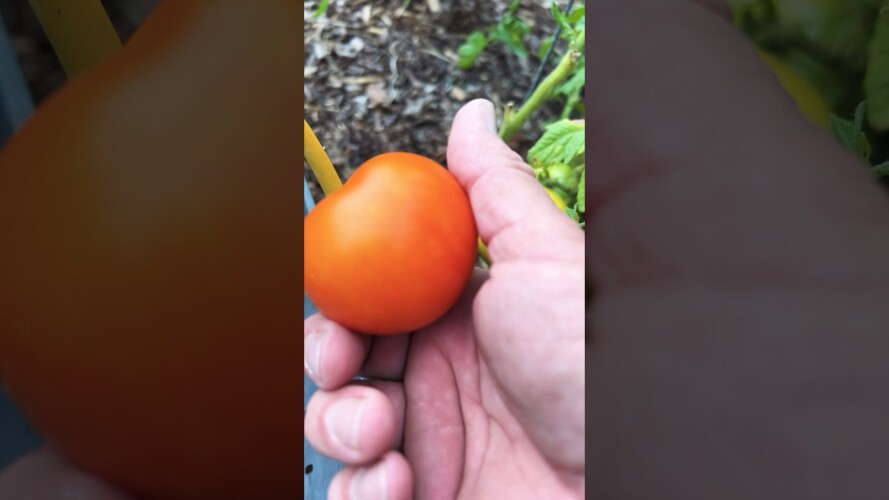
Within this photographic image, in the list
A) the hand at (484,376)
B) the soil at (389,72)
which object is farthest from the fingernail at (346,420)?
the soil at (389,72)

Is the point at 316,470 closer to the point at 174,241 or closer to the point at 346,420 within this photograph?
the point at 346,420

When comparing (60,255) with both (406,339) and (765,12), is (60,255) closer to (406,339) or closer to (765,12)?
(406,339)

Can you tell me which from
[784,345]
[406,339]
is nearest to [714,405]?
[784,345]

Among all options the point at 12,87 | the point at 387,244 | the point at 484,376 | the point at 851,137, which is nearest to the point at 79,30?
the point at 12,87

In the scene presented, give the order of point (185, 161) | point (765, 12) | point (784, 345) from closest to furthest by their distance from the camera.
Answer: point (185, 161), point (784, 345), point (765, 12)

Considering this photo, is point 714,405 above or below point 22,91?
below
